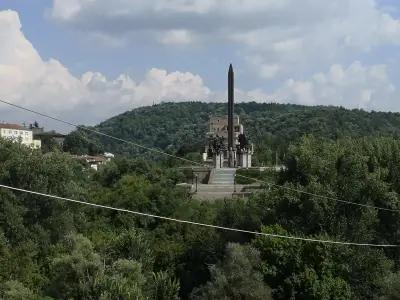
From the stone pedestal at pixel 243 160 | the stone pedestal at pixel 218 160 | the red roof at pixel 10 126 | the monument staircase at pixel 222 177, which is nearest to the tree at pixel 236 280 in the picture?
the monument staircase at pixel 222 177

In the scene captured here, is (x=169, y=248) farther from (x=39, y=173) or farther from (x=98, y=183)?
(x=98, y=183)

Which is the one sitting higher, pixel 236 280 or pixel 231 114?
pixel 231 114

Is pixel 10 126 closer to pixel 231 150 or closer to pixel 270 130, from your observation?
pixel 270 130

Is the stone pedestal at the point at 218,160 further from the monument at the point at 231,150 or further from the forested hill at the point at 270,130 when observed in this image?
the forested hill at the point at 270,130

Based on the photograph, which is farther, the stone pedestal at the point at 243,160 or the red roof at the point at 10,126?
the red roof at the point at 10,126

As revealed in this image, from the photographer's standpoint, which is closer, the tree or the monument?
the tree

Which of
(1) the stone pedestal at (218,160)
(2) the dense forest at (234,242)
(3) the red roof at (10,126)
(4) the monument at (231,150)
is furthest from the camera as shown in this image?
(3) the red roof at (10,126)

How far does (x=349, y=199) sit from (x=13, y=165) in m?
16.5

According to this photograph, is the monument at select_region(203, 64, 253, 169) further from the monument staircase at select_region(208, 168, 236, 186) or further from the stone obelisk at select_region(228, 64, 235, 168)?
the monument staircase at select_region(208, 168, 236, 186)

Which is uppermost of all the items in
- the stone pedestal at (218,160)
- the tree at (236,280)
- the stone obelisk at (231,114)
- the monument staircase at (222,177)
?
the stone obelisk at (231,114)

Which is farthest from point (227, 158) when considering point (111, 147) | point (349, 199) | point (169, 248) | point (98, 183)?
point (111, 147)

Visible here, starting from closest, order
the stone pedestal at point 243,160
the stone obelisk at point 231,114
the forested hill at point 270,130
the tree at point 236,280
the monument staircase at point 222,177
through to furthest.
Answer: the tree at point 236,280, the monument staircase at point 222,177, the stone obelisk at point 231,114, the stone pedestal at point 243,160, the forested hill at point 270,130

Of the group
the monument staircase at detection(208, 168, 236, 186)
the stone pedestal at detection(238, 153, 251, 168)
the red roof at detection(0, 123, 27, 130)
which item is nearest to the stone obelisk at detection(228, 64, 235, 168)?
the stone pedestal at detection(238, 153, 251, 168)

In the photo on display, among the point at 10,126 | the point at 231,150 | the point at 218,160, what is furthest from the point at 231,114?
the point at 10,126
